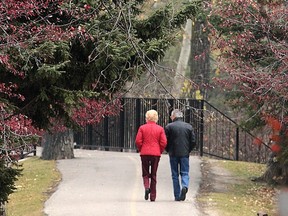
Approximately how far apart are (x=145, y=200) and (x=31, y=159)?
37.6ft

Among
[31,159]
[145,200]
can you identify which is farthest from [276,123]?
[31,159]

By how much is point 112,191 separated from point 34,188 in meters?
2.59

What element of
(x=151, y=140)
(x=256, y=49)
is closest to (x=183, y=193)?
(x=151, y=140)

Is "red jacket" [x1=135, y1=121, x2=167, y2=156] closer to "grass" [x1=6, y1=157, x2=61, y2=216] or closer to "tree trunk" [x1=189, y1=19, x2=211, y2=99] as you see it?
"grass" [x1=6, y1=157, x2=61, y2=216]

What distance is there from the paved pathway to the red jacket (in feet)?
3.29

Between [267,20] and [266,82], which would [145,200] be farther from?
[267,20]

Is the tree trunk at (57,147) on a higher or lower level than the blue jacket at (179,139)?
lower

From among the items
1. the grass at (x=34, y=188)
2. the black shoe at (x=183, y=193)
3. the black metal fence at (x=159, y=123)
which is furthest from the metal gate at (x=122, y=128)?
the black shoe at (x=183, y=193)

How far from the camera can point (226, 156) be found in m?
28.9

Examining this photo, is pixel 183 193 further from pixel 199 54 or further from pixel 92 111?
pixel 199 54

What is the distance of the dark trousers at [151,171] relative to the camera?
1485 cm

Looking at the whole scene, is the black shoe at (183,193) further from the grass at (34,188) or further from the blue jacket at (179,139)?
the grass at (34,188)

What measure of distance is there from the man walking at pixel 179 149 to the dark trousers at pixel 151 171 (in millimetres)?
447

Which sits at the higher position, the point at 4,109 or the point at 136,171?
the point at 4,109
